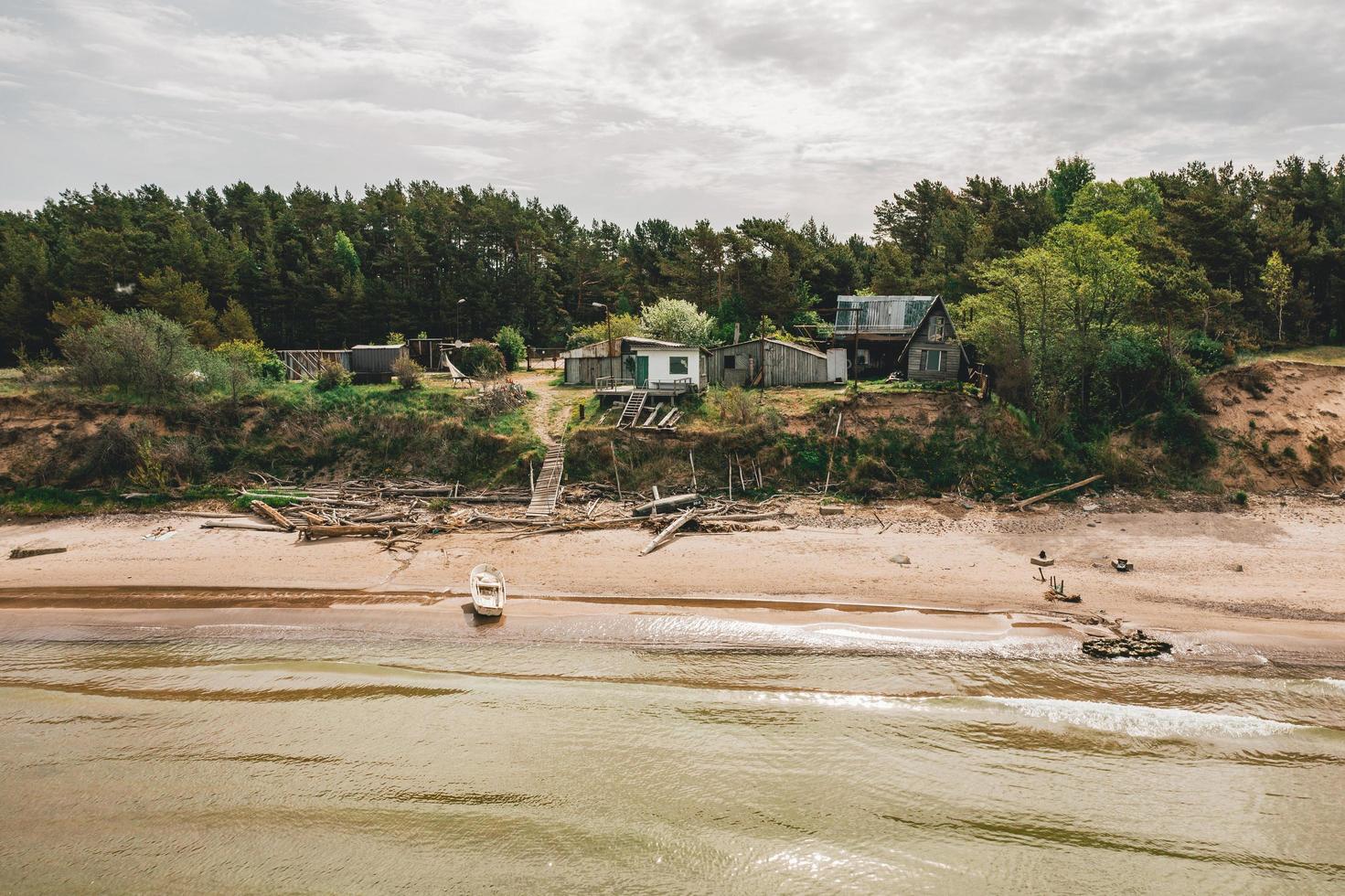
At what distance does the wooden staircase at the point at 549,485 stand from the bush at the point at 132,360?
1950 centimetres

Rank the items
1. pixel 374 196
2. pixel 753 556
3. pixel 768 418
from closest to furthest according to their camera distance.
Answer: pixel 753 556 → pixel 768 418 → pixel 374 196

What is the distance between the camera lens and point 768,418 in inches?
1160

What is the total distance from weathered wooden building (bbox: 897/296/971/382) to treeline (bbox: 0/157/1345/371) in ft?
10.7

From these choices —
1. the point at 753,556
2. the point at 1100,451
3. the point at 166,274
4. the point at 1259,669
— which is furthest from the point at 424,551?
the point at 166,274

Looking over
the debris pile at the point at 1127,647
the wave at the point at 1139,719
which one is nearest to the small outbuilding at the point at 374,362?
the wave at the point at 1139,719

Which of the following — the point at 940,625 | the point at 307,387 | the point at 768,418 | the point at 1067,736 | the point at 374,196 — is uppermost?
the point at 374,196

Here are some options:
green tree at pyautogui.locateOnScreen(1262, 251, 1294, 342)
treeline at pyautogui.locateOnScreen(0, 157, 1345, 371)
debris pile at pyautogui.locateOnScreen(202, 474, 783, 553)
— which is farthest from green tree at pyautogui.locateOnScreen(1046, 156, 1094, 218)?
debris pile at pyautogui.locateOnScreen(202, 474, 783, 553)

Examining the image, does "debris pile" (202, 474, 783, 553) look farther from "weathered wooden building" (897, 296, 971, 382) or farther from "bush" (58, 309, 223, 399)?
"weathered wooden building" (897, 296, 971, 382)

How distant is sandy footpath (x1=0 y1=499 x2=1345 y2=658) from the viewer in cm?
1748

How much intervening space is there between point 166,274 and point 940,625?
53.3m

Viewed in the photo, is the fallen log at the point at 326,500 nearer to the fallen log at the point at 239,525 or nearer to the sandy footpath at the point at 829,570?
the fallen log at the point at 239,525

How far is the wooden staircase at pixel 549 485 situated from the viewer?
2595 centimetres

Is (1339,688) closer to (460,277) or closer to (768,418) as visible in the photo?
(768,418)

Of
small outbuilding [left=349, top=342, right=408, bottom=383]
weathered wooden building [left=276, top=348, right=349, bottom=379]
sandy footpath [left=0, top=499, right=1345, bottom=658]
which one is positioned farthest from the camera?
weathered wooden building [left=276, top=348, right=349, bottom=379]
